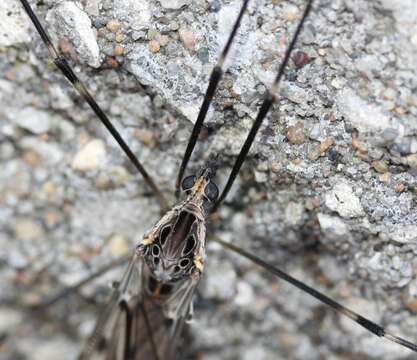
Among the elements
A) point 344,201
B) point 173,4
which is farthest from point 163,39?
point 344,201

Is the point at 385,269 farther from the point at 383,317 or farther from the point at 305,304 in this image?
the point at 305,304

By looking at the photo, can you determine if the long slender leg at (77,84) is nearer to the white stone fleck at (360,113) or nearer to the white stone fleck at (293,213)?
the white stone fleck at (293,213)

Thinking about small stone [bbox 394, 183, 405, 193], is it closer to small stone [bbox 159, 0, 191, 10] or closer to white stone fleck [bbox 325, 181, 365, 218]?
white stone fleck [bbox 325, 181, 365, 218]

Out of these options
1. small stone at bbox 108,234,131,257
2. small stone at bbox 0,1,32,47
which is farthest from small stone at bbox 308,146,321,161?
small stone at bbox 0,1,32,47

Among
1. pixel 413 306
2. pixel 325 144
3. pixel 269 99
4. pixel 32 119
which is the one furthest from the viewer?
pixel 32 119

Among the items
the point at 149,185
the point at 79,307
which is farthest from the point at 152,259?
the point at 79,307

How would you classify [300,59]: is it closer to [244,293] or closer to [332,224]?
[332,224]
